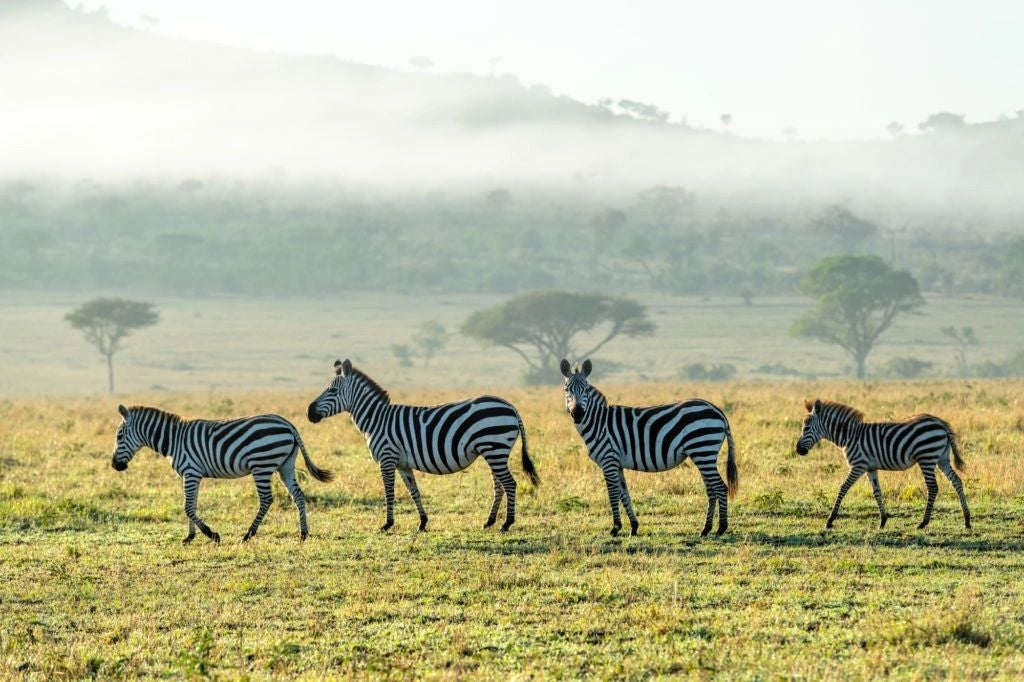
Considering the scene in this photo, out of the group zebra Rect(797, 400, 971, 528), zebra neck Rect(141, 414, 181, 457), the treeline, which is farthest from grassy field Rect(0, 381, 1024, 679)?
the treeline

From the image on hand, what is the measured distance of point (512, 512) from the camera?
1435 cm

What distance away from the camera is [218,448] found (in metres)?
14.3

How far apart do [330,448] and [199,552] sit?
1037 centimetres

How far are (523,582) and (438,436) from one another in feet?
11.2

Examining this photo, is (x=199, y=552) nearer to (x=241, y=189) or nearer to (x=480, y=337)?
(x=480, y=337)

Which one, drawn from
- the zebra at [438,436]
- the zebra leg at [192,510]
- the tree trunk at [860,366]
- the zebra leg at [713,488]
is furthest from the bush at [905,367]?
the zebra leg at [192,510]

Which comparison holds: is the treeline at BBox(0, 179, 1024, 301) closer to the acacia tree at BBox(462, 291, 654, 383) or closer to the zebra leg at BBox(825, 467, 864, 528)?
the acacia tree at BBox(462, 291, 654, 383)

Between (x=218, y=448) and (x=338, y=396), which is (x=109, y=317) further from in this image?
(x=218, y=448)

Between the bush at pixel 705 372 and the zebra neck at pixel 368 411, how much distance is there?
65.9 metres

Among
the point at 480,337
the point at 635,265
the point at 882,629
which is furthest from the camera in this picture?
the point at 635,265

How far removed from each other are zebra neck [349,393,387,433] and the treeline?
106 m

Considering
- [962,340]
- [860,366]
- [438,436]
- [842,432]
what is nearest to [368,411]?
[438,436]

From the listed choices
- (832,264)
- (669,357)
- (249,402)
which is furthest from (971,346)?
(249,402)

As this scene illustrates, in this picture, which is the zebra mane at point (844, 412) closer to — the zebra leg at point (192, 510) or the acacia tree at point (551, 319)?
the zebra leg at point (192, 510)
